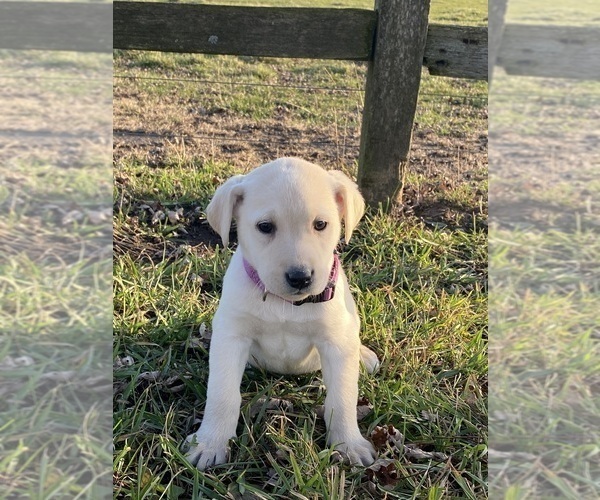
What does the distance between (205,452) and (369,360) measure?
0.91 meters

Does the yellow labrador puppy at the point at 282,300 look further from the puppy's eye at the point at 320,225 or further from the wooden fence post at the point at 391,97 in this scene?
the wooden fence post at the point at 391,97

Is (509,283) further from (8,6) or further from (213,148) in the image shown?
(213,148)

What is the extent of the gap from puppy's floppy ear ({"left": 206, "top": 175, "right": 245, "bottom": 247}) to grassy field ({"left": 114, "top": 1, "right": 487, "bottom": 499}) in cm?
73

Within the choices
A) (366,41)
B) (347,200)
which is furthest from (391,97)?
(347,200)

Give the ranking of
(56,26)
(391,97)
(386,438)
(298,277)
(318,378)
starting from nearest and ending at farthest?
(56,26) → (298,277) → (386,438) → (318,378) → (391,97)

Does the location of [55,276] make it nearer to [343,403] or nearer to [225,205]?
[225,205]

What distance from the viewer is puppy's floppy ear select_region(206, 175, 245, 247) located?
2.31m

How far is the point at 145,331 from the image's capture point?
3072mm

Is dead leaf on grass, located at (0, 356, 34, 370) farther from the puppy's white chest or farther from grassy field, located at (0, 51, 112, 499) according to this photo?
the puppy's white chest

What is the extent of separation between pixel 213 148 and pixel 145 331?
8.21 ft

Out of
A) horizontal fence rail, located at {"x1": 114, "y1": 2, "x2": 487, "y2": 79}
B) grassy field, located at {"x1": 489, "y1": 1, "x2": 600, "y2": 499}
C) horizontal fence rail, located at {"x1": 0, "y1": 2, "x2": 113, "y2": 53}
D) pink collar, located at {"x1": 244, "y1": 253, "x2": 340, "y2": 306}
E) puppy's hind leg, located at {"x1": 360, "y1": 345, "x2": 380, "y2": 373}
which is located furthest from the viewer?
horizontal fence rail, located at {"x1": 114, "y1": 2, "x2": 487, "y2": 79}

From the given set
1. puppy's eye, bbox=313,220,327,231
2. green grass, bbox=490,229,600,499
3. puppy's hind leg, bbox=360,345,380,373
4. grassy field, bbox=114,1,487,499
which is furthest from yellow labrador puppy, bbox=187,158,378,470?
green grass, bbox=490,229,600,499

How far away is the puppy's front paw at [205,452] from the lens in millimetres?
2277

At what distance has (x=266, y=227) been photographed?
2.19 m
